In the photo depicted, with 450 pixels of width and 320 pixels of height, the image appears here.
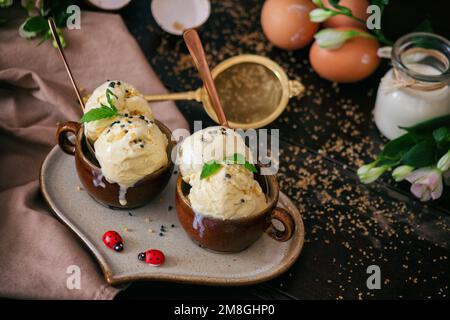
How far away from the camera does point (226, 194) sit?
1.05 m

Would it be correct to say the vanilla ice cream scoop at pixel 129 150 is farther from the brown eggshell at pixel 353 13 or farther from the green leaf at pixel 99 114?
the brown eggshell at pixel 353 13

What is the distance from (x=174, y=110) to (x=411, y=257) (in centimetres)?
60

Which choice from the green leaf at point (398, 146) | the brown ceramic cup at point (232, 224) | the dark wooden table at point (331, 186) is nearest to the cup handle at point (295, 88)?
the dark wooden table at point (331, 186)

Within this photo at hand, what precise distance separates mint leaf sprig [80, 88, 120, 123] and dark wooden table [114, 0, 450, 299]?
0.32 meters

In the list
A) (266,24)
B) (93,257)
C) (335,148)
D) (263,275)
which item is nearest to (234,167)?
(263,275)

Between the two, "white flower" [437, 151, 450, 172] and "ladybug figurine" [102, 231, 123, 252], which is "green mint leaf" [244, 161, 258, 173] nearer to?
"ladybug figurine" [102, 231, 123, 252]

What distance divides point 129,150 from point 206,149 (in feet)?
0.44

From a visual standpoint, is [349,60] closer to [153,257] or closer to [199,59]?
[199,59]

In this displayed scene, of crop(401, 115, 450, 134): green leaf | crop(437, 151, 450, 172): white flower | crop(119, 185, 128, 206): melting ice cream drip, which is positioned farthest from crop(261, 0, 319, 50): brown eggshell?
crop(119, 185, 128, 206): melting ice cream drip

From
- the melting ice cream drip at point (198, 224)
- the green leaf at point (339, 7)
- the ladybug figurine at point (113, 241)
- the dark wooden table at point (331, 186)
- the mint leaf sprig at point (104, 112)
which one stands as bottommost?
the dark wooden table at point (331, 186)

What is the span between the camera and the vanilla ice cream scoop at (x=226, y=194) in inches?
41.4

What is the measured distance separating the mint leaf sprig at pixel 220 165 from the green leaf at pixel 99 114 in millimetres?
194

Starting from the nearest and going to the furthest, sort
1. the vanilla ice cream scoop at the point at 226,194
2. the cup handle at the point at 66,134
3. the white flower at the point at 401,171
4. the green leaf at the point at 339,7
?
the vanilla ice cream scoop at the point at 226,194, the cup handle at the point at 66,134, the white flower at the point at 401,171, the green leaf at the point at 339,7

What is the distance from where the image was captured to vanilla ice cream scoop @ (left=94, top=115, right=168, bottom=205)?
1.08 meters
